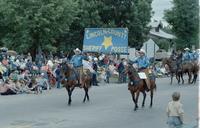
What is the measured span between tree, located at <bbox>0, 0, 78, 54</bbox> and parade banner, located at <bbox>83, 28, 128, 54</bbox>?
3390 millimetres

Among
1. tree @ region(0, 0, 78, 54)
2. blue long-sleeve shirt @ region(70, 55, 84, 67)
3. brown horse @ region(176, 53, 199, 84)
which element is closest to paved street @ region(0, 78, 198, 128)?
blue long-sleeve shirt @ region(70, 55, 84, 67)

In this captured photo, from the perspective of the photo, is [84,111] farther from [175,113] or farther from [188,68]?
[188,68]

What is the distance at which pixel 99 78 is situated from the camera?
126 feet

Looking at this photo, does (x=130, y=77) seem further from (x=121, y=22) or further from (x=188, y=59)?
(x=121, y=22)

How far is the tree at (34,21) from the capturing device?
44.1m

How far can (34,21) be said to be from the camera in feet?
144

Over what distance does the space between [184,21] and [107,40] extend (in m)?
31.9

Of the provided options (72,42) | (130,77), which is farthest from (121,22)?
(130,77)

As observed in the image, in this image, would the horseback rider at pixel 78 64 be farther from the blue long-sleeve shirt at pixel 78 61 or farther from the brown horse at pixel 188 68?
the brown horse at pixel 188 68

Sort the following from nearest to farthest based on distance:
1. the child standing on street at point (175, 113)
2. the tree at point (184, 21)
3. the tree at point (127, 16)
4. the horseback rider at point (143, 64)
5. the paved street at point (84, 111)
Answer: the child standing on street at point (175, 113) < the paved street at point (84, 111) < the horseback rider at point (143, 64) < the tree at point (127, 16) < the tree at point (184, 21)

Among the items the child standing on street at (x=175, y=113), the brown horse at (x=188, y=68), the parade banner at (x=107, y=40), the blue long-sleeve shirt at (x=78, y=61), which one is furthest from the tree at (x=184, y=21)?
the child standing on street at (x=175, y=113)

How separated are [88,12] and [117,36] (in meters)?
15.4

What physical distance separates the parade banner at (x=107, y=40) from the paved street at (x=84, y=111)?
44.2 ft

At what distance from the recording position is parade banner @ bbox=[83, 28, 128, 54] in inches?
1667
